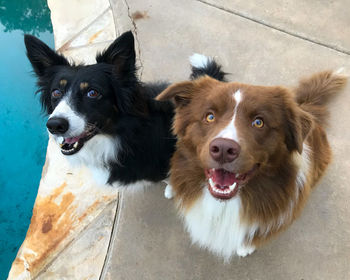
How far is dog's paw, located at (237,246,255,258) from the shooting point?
2657 millimetres

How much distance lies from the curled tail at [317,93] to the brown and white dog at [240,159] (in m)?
0.30

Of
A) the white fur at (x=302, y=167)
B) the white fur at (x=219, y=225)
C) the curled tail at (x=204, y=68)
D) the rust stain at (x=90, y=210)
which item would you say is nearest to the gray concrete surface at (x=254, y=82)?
the rust stain at (x=90, y=210)

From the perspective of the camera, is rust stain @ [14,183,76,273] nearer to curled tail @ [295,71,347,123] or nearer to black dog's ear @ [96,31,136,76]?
black dog's ear @ [96,31,136,76]

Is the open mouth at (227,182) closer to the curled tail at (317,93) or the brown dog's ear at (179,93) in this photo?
the brown dog's ear at (179,93)

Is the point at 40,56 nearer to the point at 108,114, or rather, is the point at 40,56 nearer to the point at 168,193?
the point at 108,114

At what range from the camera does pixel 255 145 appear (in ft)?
6.05

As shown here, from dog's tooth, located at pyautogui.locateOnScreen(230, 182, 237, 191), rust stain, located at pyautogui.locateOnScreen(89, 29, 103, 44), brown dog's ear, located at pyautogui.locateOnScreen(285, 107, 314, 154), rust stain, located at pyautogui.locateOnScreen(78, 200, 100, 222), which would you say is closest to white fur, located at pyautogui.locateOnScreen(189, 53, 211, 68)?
brown dog's ear, located at pyautogui.locateOnScreen(285, 107, 314, 154)

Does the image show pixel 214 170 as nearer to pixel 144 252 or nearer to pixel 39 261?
pixel 144 252

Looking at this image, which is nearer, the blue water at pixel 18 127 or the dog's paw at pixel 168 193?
the dog's paw at pixel 168 193

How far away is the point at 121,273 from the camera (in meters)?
2.88

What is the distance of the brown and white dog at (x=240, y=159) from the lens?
1849 mm

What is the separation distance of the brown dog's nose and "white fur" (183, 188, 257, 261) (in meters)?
0.61

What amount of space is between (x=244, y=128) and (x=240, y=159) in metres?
0.24

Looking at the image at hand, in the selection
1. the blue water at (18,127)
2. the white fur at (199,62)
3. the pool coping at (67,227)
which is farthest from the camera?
the blue water at (18,127)
